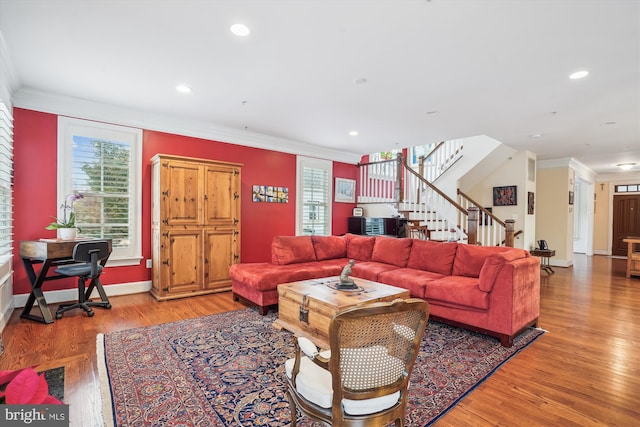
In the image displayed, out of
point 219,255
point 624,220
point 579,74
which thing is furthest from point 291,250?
point 624,220

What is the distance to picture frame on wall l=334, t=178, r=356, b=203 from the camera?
7180 millimetres

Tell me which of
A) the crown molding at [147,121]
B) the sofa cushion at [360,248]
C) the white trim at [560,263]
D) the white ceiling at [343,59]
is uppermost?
the white ceiling at [343,59]

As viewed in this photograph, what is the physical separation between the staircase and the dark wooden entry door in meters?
6.54

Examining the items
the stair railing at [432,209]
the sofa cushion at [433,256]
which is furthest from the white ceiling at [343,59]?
the stair railing at [432,209]

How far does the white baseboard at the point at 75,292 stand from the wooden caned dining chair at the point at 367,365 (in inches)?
161

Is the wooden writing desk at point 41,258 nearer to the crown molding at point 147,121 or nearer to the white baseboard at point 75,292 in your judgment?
the white baseboard at point 75,292

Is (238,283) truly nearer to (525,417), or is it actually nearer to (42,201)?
(42,201)

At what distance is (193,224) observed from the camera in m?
4.62

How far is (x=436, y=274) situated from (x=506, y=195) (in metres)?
4.48

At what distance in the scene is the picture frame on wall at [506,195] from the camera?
717cm

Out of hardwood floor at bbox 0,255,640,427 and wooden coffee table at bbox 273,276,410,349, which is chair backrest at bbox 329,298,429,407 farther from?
wooden coffee table at bbox 273,276,410,349

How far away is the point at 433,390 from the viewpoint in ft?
7.37

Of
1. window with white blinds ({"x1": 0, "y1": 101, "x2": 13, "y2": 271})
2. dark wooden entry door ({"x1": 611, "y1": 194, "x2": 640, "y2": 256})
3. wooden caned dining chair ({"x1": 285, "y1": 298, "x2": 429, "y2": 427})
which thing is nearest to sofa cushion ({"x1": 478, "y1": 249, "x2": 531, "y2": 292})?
wooden caned dining chair ({"x1": 285, "y1": 298, "x2": 429, "y2": 427})

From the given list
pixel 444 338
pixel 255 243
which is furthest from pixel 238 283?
pixel 444 338
